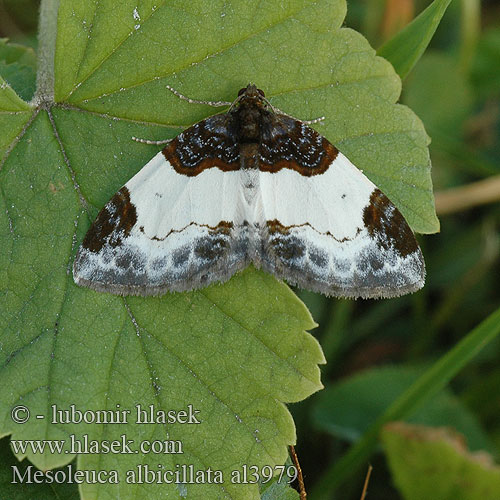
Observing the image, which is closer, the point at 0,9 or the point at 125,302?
the point at 125,302

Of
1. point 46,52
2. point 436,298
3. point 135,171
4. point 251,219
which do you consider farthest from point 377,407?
point 46,52

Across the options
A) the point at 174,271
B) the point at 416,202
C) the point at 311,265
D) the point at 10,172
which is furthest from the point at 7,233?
the point at 416,202

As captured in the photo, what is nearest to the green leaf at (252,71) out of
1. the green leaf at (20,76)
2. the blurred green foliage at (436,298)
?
the green leaf at (20,76)

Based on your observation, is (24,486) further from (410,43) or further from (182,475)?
(410,43)

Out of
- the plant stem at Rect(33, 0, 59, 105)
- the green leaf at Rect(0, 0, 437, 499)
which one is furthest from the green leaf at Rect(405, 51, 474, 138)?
the plant stem at Rect(33, 0, 59, 105)

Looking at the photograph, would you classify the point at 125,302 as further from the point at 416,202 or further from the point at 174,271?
the point at 416,202

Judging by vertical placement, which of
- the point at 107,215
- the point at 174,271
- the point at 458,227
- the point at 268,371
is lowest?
the point at 458,227

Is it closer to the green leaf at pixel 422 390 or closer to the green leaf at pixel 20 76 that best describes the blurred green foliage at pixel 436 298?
the green leaf at pixel 20 76
